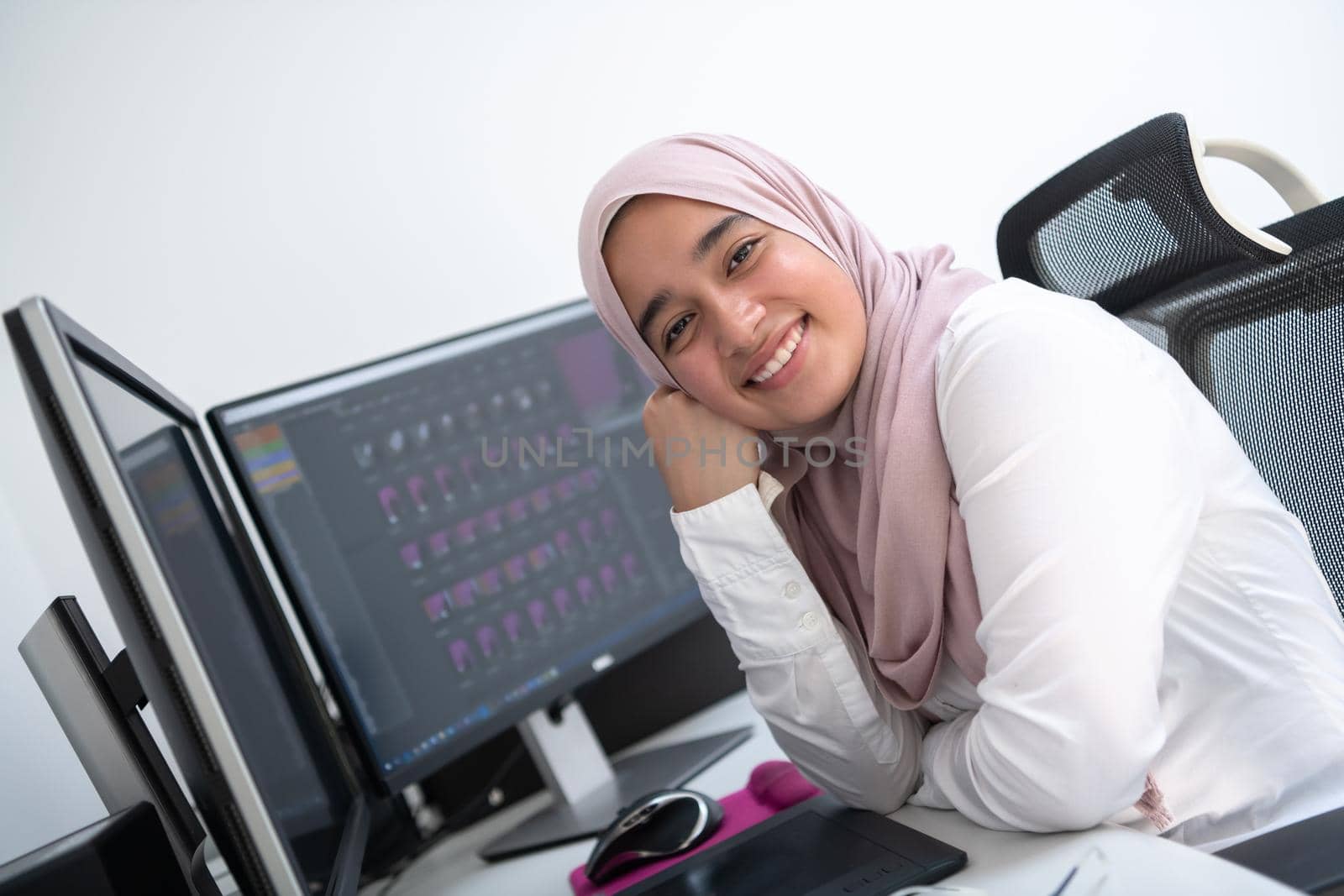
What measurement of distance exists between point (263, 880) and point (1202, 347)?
959 mm

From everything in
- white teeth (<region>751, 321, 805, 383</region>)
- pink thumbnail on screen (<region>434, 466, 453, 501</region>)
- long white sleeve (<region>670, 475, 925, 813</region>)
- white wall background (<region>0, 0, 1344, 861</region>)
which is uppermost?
white wall background (<region>0, 0, 1344, 861</region>)

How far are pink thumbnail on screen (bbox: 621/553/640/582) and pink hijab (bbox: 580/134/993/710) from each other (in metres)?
0.32

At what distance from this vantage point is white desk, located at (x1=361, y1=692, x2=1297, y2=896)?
1.83 feet

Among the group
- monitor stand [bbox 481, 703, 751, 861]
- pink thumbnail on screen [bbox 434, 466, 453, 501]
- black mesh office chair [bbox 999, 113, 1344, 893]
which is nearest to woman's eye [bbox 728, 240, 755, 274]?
black mesh office chair [bbox 999, 113, 1344, 893]

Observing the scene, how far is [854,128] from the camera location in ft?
5.96

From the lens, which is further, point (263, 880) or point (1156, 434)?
point (1156, 434)

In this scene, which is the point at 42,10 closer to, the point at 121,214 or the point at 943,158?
the point at 121,214

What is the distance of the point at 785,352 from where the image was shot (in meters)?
0.94

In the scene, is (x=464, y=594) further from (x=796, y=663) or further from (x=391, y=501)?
(x=796, y=663)

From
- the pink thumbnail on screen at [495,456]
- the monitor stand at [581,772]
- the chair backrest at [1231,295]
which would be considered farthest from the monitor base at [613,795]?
the chair backrest at [1231,295]

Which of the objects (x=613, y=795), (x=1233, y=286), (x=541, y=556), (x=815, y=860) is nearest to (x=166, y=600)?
(x=815, y=860)

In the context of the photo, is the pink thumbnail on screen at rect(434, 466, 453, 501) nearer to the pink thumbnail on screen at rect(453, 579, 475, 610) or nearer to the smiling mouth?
the pink thumbnail on screen at rect(453, 579, 475, 610)

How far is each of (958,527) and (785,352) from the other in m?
0.23

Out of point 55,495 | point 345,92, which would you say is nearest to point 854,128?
point 345,92
